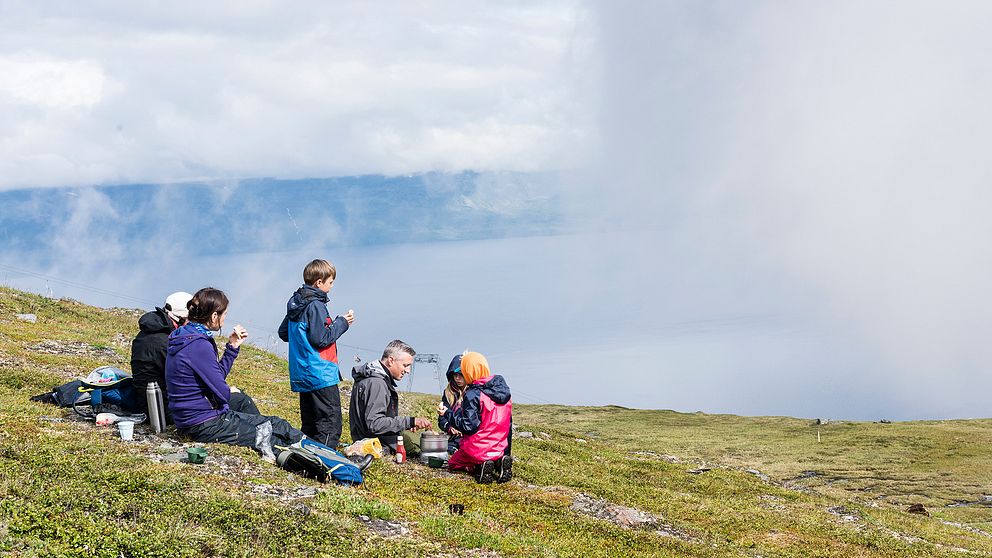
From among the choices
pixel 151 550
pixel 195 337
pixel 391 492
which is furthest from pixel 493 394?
pixel 151 550

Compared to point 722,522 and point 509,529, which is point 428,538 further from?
point 722,522

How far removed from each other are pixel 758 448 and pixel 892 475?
10708mm

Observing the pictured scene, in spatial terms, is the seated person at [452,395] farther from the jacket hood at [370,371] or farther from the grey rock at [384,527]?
the grey rock at [384,527]

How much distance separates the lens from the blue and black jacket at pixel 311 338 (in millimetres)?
15523

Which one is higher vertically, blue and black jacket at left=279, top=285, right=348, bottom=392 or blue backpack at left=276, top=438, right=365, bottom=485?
blue and black jacket at left=279, top=285, right=348, bottom=392

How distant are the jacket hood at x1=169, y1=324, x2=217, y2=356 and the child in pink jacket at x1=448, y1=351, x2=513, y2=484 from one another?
17.5 ft

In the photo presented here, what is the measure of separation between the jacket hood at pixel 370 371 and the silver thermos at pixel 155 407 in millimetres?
3855

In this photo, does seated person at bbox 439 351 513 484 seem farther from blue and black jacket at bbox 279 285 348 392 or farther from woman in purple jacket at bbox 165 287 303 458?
woman in purple jacket at bbox 165 287 303 458

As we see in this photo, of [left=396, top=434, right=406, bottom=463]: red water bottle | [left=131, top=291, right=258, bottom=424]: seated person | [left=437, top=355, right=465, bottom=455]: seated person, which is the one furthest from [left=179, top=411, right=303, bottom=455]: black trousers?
[left=437, top=355, right=465, bottom=455]: seated person

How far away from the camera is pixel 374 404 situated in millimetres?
17172

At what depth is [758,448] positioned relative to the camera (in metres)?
55.8

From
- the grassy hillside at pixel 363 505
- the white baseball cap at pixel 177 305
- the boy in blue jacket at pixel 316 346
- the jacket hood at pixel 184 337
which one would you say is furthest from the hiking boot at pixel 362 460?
the white baseball cap at pixel 177 305

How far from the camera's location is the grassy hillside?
34.3 ft

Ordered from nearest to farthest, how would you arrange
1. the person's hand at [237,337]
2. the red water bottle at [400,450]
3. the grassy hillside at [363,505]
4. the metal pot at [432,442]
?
1. the grassy hillside at [363,505]
2. the person's hand at [237,337]
3. the red water bottle at [400,450]
4. the metal pot at [432,442]
